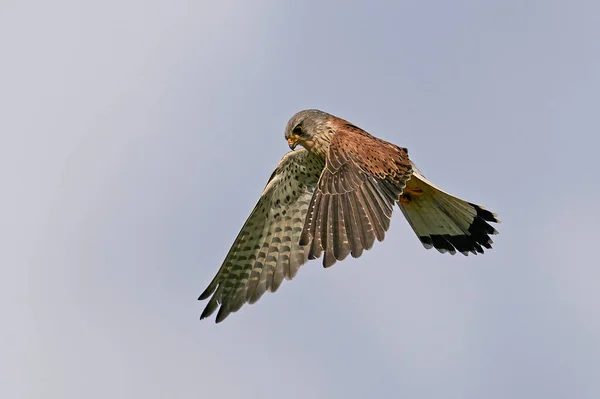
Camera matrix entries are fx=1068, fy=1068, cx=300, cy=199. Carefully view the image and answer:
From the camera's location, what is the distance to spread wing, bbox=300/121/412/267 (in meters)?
9.00

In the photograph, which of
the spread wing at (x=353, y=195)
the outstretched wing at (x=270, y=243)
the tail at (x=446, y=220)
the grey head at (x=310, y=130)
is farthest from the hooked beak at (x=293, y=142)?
the tail at (x=446, y=220)

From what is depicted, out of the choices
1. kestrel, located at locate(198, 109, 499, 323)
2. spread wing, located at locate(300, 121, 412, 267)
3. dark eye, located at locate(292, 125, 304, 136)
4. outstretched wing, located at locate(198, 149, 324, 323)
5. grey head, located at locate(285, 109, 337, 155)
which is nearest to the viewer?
spread wing, located at locate(300, 121, 412, 267)

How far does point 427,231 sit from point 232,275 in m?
2.19

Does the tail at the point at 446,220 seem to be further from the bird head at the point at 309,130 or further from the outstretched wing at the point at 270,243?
the outstretched wing at the point at 270,243

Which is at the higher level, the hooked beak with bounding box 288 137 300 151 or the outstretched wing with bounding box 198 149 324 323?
the hooked beak with bounding box 288 137 300 151

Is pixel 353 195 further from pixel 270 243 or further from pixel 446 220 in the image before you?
pixel 270 243

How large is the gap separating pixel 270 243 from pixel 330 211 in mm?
2582

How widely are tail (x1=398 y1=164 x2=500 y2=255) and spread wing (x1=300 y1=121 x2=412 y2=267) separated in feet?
2.70

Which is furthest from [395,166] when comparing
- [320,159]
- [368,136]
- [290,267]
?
[290,267]

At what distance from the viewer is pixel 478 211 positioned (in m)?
10.8

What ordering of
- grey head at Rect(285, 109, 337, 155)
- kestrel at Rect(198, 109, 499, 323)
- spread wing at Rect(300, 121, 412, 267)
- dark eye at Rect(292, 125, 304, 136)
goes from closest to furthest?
spread wing at Rect(300, 121, 412, 267) < kestrel at Rect(198, 109, 499, 323) < grey head at Rect(285, 109, 337, 155) < dark eye at Rect(292, 125, 304, 136)

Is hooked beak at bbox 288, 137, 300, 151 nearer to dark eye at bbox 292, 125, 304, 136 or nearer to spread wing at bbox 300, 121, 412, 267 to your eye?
dark eye at bbox 292, 125, 304, 136

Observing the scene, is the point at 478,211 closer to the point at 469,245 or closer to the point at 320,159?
the point at 469,245

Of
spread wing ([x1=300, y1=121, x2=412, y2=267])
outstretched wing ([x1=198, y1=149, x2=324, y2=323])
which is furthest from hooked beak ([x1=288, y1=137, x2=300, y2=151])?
spread wing ([x1=300, y1=121, x2=412, y2=267])
